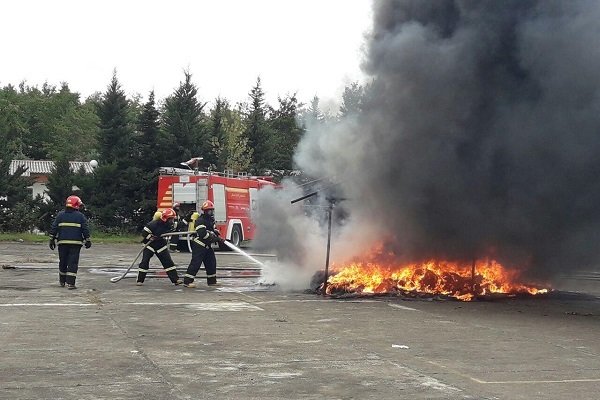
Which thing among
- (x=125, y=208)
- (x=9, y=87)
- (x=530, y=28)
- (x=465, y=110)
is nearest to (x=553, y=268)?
(x=465, y=110)

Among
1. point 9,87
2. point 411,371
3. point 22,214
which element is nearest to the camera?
point 411,371

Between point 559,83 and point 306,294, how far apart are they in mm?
5700

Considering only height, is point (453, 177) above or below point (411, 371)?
above

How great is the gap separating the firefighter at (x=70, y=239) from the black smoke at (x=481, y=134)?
4.98 m

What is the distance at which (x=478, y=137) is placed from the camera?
40.5 ft

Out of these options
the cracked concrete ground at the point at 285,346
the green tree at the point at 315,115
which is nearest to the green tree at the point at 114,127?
the green tree at the point at 315,115

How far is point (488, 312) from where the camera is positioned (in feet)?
37.3

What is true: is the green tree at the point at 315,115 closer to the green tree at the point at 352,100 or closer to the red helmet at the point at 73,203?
the green tree at the point at 352,100

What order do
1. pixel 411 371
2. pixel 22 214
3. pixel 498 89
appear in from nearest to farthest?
pixel 411 371
pixel 498 89
pixel 22 214

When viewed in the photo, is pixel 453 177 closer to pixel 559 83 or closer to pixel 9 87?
pixel 559 83

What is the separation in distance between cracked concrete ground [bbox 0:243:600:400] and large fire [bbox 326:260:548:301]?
0.62m

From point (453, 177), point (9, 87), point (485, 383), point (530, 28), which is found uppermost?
point (9, 87)

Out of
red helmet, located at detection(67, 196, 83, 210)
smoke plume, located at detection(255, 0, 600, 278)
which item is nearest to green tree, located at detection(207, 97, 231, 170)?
red helmet, located at detection(67, 196, 83, 210)

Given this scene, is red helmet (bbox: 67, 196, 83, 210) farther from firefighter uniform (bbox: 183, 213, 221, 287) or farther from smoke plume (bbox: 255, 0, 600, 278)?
smoke plume (bbox: 255, 0, 600, 278)
